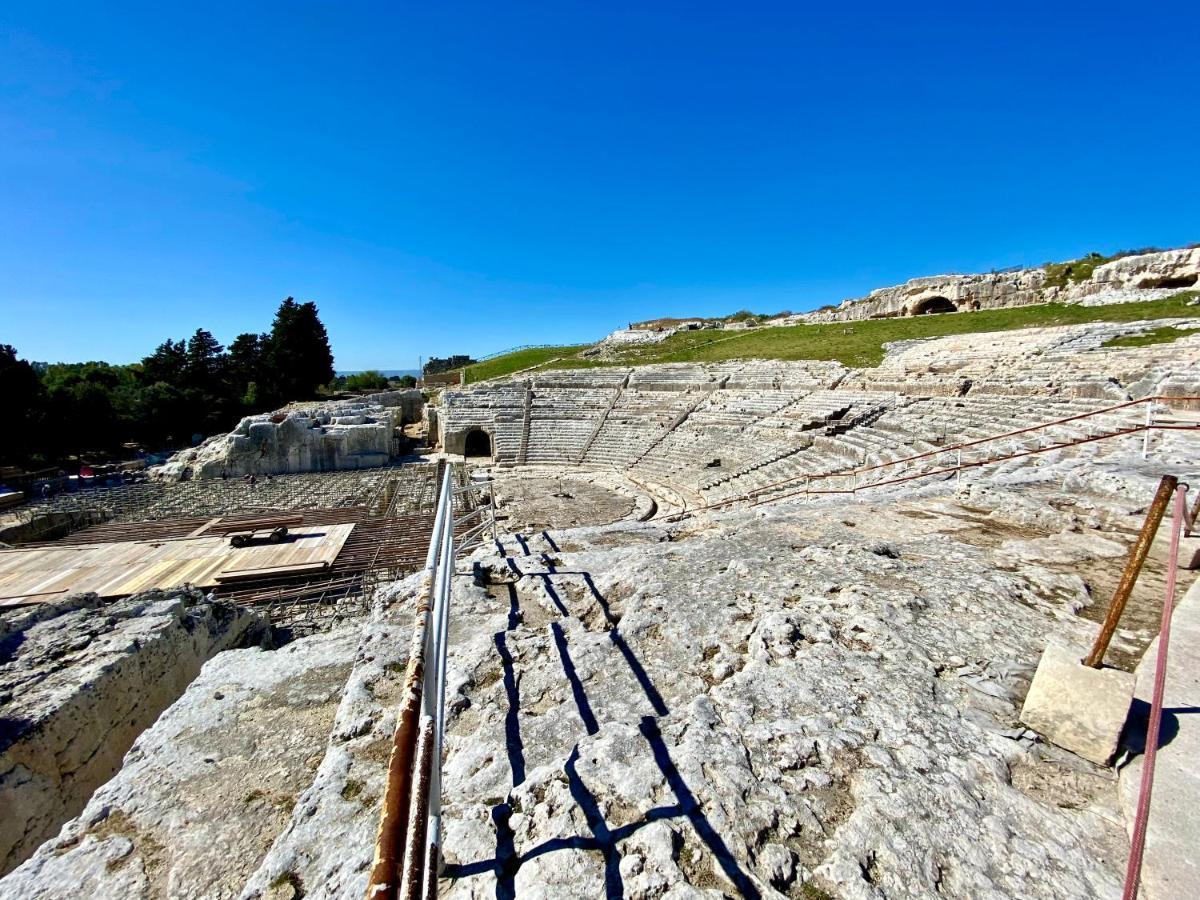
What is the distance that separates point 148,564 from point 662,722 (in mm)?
14052

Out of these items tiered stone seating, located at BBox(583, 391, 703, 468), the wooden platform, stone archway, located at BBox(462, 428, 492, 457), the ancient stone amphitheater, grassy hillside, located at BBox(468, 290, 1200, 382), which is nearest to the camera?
the ancient stone amphitheater

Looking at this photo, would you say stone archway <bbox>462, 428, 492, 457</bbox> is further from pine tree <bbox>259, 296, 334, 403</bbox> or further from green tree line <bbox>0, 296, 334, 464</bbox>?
pine tree <bbox>259, 296, 334, 403</bbox>

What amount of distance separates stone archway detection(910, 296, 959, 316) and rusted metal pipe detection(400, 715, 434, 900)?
4139 cm

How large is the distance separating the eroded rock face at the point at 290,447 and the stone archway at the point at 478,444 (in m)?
3.88

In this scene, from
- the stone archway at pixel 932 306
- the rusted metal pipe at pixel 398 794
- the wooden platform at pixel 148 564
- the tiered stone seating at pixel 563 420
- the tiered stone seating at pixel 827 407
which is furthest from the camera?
the stone archway at pixel 932 306

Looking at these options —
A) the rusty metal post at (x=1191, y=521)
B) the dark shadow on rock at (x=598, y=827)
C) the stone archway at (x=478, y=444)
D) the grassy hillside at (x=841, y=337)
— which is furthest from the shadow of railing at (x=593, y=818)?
the stone archway at (x=478, y=444)

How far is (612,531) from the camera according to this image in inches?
223

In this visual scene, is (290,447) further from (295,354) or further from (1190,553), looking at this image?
(1190,553)

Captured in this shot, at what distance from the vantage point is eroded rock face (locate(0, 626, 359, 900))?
1.97 m

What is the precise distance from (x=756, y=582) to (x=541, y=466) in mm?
19762

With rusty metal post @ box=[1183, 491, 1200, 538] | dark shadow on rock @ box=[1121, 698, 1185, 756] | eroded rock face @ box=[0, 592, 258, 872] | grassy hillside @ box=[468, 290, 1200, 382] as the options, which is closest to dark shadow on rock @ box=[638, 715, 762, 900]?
dark shadow on rock @ box=[1121, 698, 1185, 756]

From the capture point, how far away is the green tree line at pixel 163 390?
24.5m

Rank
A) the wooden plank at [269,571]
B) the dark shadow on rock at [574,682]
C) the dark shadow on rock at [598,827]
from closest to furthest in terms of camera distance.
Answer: the dark shadow on rock at [598,827], the dark shadow on rock at [574,682], the wooden plank at [269,571]

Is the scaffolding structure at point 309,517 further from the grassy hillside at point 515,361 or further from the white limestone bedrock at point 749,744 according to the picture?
the grassy hillside at point 515,361
